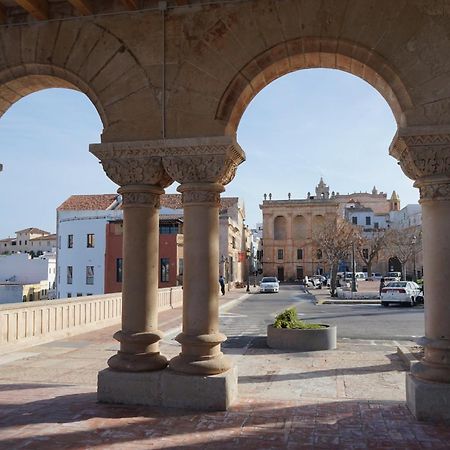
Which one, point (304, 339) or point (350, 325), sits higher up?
point (304, 339)

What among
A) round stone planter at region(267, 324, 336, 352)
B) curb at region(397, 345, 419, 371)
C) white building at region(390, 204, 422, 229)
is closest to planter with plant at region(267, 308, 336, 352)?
round stone planter at region(267, 324, 336, 352)

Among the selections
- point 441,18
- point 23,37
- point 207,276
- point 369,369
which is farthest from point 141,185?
point 369,369

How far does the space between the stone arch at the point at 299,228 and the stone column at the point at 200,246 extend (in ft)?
214

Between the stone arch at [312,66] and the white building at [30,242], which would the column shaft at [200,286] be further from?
the white building at [30,242]

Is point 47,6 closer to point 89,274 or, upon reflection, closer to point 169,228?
point 169,228

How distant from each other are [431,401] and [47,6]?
22.0 feet

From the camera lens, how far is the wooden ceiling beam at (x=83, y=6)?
6157mm

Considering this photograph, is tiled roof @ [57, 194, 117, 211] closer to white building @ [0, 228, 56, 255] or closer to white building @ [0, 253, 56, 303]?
white building @ [0, 253, 56, 303]

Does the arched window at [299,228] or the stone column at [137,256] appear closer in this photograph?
the stone column at [137,256]

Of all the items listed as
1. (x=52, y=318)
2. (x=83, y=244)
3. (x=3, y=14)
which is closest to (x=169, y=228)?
(x=83, y=244)

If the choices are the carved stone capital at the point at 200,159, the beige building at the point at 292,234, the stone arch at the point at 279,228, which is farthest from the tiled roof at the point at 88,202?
the carved stone capital at the point at 200,159

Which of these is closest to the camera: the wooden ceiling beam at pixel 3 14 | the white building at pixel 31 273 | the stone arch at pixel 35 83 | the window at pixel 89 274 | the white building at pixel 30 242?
the stone arch at pixel 35 83

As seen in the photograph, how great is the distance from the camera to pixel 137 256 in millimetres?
6270

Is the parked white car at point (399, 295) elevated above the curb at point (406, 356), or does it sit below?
above
